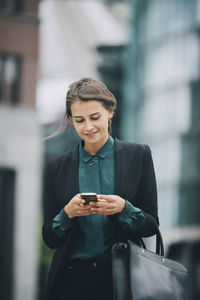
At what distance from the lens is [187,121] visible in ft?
98.3

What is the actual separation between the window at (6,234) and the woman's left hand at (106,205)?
19.9 m

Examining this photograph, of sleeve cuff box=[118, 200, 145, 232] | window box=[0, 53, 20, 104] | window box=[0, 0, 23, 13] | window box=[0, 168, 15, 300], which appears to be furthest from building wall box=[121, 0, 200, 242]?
sleeve cuff box=[118, 200, 145, 232]

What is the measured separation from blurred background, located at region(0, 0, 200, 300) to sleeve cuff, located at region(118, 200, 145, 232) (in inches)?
778

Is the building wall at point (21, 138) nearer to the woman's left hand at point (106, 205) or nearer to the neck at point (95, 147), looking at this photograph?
the neck at point (95, 147)

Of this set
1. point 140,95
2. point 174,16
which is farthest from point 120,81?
point 174,16

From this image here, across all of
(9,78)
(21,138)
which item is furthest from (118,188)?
(9,78)

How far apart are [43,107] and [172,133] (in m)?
6.62

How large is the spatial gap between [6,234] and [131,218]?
2006 cm

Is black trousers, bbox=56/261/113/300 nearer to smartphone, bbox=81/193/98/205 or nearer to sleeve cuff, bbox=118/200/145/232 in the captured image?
sleeve cuff, bbox=118/200/145/232

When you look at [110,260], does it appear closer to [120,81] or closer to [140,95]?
[140,95]

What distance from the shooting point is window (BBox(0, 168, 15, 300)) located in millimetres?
22578

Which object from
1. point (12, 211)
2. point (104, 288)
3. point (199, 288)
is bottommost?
point (199, 288)

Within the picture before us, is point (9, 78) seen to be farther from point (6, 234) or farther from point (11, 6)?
point (6, 234)

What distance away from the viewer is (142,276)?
2.91m
